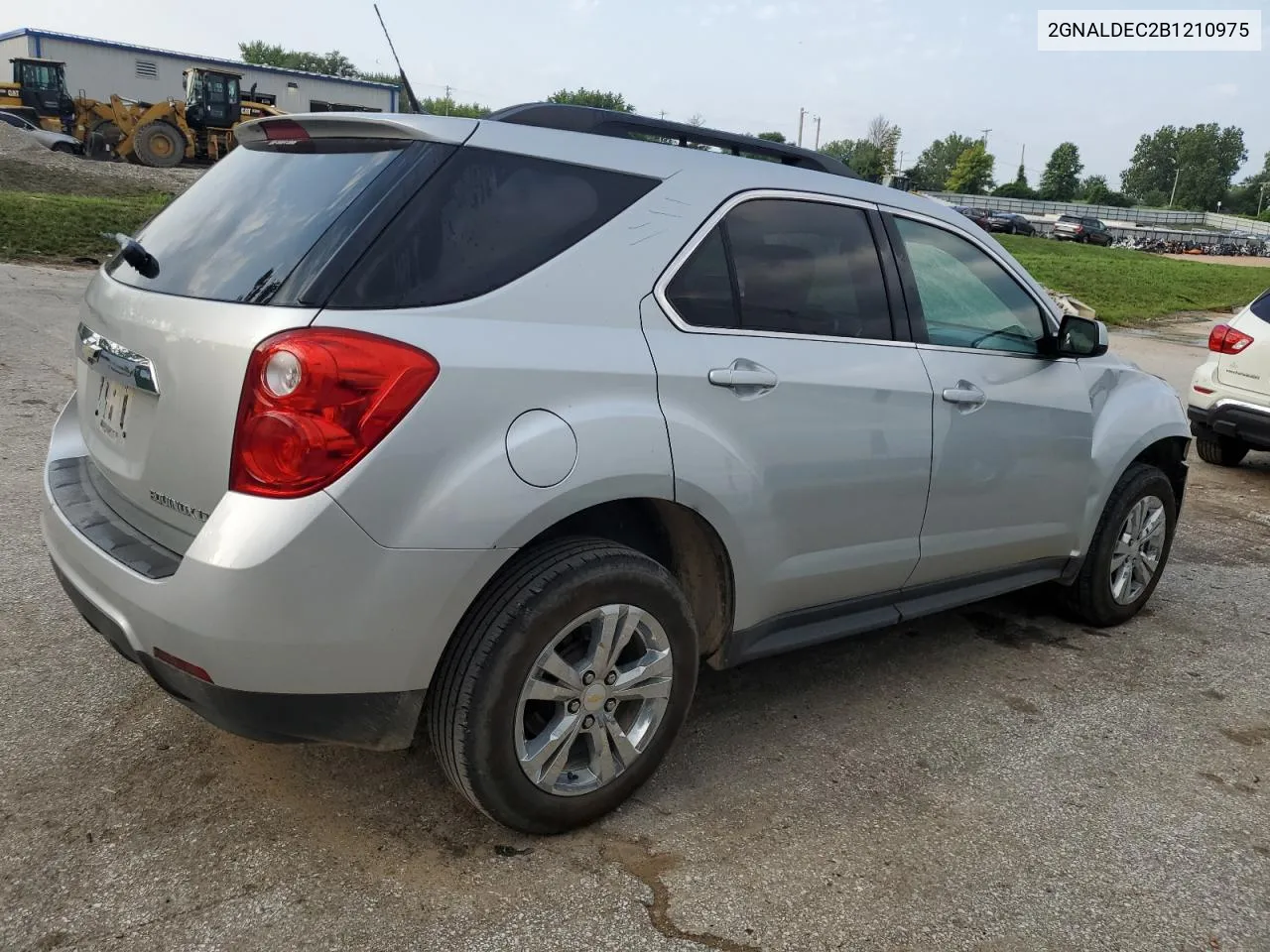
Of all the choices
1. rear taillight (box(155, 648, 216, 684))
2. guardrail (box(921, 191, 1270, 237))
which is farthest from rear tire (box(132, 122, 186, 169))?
guardrail (box(921, 191, 1270, 237))

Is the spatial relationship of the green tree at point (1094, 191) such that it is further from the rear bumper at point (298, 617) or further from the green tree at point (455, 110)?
the rear bumper at point (298, 617)

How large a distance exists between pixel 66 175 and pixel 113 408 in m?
22.9

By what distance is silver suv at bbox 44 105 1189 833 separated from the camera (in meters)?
2.29

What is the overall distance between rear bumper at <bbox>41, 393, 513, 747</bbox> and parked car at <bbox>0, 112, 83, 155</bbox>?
91.6 ft

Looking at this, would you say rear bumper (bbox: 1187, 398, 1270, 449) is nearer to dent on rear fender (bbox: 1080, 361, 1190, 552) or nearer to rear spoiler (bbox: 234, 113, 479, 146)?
dent on rear fender (bbox: 1080, 361, 1190, 552)

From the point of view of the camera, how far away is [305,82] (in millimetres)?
58531

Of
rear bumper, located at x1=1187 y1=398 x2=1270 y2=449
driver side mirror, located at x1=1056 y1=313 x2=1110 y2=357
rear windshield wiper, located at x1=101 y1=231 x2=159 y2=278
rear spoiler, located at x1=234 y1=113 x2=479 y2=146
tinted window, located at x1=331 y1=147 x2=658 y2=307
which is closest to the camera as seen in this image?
tinted window, located at x1=331 y1=147 x2=658 y2=307

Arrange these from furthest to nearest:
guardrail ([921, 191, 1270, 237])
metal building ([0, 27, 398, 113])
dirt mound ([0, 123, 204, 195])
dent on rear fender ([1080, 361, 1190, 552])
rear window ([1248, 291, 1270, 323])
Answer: guardrail ([921, 191, 1270, 237]), metal building ([0, 27, 398, 113]), dirt mound ([0, 123, 204, 195]), rear window ([1248, 291, 1270, 323]), dent on rear fender ([1080, 361, 1190, 552])

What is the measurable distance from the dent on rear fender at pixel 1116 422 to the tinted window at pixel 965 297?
1.32 feet

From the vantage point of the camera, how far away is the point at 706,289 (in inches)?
116

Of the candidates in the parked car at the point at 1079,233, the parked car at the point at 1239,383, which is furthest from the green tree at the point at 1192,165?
the parked car at the point at 1239,383

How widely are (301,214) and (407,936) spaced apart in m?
1.68

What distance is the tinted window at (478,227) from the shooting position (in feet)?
7.87

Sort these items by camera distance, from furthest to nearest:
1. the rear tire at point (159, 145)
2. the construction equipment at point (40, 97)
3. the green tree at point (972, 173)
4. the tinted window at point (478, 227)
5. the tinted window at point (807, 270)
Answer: the green tree at point (972, 173) < the construction equipment at point (40, 97) < the rear tire at point (159, 145) < the tinted window at point (807, 270) < the tinted window at point (478, 227)
